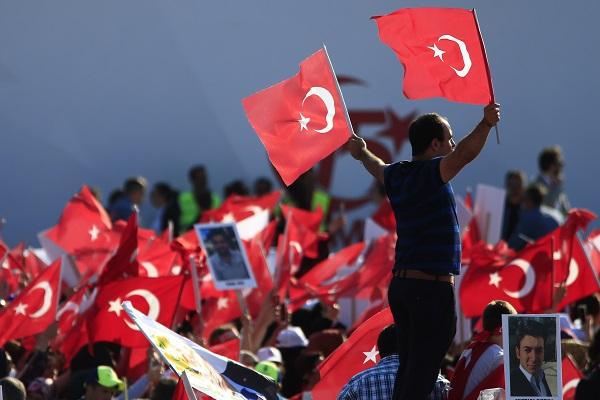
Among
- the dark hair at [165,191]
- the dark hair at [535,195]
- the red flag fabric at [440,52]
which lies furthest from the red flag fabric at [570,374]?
the dark hair at [165,191]

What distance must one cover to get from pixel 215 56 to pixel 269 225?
4.41 metres

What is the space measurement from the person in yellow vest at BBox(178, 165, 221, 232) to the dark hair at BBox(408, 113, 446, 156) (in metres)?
7.91

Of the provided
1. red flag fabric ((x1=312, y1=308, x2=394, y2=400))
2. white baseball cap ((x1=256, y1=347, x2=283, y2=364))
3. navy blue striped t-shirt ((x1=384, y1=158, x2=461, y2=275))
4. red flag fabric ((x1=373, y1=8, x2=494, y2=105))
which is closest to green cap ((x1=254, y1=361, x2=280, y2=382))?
white baseball cap ((x1=256, y1=347, x2=283, y2=364))

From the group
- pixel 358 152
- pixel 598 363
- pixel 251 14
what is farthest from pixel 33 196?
pixel 598 363

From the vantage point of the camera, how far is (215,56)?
567 inches

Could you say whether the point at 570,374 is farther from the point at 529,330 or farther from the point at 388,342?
the point at 529,330

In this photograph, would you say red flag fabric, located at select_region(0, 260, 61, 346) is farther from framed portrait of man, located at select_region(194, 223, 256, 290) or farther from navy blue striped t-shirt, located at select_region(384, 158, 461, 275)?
navy blue striped t-shirt, located at select_region(384, 158, 461, 275)

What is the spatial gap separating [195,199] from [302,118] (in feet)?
24.3

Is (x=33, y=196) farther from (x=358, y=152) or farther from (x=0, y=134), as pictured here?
(x=358, y=152)

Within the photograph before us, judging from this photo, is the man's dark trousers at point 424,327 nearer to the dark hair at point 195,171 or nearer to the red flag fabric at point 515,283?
the red flag fabric at point 515,283

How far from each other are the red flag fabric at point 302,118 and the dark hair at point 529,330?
125cm

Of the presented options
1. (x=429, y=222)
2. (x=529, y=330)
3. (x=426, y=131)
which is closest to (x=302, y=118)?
(x=426, y=131)

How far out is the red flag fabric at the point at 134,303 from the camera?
7906mm

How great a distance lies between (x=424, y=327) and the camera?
5262mm
